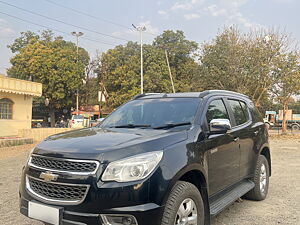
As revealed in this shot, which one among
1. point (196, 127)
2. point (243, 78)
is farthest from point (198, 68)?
point (196, 127)

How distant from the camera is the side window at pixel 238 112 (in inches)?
173

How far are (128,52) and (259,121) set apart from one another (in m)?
32.3

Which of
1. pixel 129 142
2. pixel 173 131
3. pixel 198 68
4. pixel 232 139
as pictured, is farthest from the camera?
pixel 198 68

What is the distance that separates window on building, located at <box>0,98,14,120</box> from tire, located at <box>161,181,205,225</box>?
17446 mm

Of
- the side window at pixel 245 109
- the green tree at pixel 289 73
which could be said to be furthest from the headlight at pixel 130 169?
the green tree at pixel 289 73

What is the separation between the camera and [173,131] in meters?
3.11

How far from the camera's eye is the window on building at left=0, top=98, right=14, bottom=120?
57.4 ft

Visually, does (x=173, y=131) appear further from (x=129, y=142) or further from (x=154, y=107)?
(x=154, y=107)

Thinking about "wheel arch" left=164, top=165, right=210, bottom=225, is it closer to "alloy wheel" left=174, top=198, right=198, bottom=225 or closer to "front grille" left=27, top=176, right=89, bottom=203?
"alloy wheel" left=174, top=198, right=198, bottom=225

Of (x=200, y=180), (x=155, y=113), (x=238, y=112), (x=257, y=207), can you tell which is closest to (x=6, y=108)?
(x=155, y=113)

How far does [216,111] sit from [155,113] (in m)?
0.85

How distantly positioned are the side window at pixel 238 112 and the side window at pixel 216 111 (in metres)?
0.32

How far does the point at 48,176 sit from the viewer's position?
261cm

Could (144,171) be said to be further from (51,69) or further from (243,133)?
(51,69)
